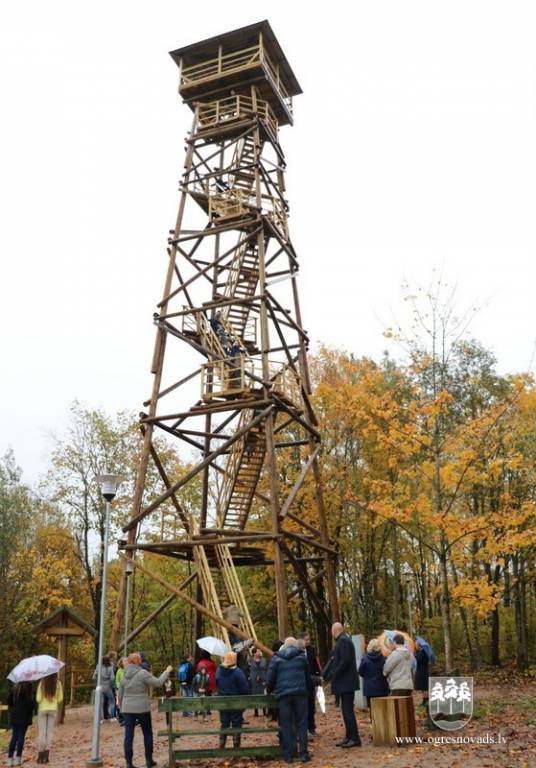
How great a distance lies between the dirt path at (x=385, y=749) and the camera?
28.8 feet

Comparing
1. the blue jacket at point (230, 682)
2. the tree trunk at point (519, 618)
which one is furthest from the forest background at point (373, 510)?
the blue jacket at point (230, 682)

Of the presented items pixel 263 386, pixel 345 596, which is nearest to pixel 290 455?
pixel 345 596

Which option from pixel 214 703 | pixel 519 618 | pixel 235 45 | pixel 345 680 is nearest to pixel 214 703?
pixel 214 703

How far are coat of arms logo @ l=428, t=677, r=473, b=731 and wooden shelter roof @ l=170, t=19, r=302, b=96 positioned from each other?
17.8 metres

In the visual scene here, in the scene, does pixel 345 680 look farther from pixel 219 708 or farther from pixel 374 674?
pixel 219 708

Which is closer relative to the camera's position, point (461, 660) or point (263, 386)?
point (263, 386)

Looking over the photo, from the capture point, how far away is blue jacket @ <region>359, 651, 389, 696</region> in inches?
416

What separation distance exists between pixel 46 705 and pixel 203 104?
16.6m

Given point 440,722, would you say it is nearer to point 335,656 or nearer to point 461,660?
point 335,656

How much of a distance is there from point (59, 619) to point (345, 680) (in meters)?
9.05

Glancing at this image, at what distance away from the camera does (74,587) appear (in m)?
34.7

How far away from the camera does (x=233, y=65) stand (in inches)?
822

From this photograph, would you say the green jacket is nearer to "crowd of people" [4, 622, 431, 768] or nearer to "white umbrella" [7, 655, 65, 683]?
"crowd of people" [4, 622, 431, 768]

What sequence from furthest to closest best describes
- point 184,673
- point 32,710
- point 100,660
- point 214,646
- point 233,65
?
1. point 233,65
2. point 184,673
3. point 214,646
4. point 32,710
5. point 100,660
